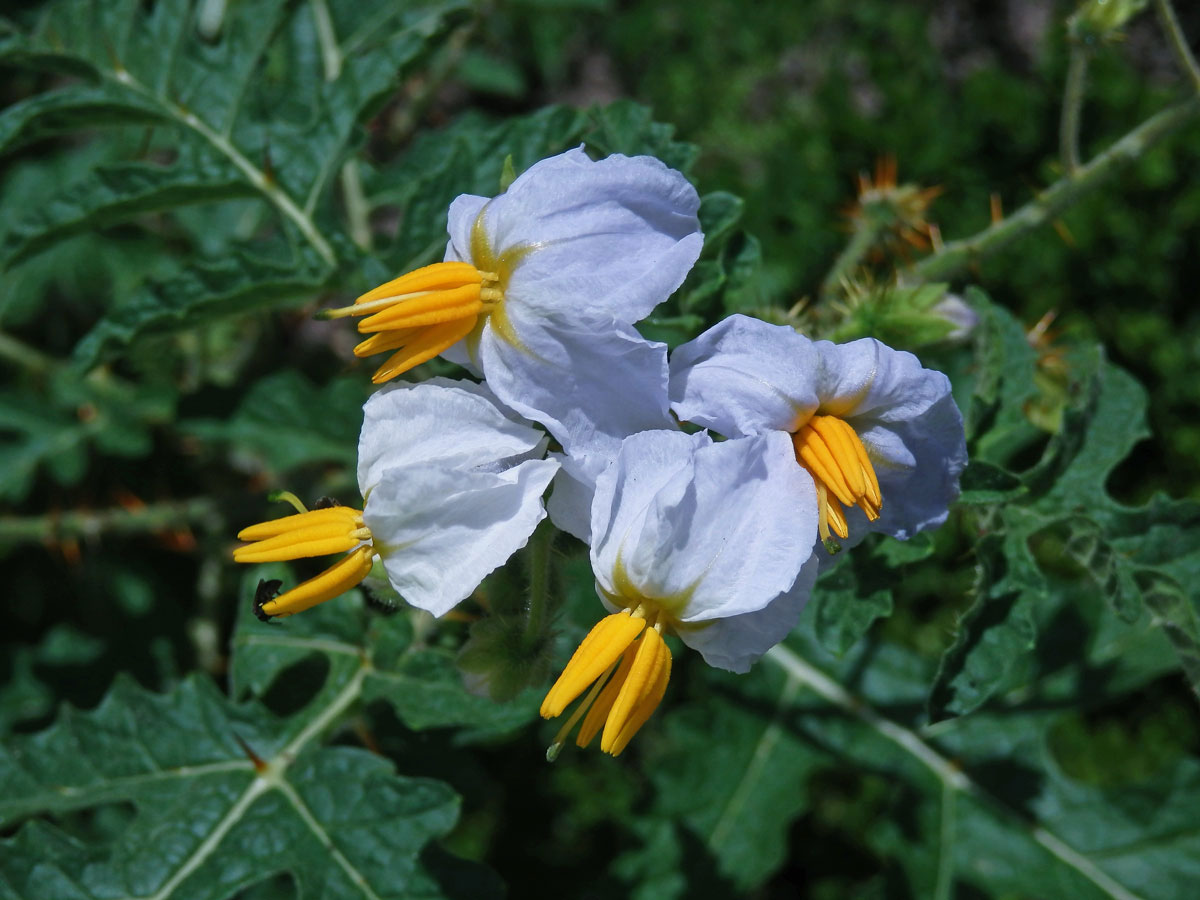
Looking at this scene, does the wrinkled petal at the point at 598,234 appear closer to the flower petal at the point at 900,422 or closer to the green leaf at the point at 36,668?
the flower petal at the point at 900,422

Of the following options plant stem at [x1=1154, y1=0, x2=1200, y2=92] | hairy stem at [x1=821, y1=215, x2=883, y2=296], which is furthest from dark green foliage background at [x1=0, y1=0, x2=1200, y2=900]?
hairy stem at [x1=821, y1=215, x2=883, y2=296]

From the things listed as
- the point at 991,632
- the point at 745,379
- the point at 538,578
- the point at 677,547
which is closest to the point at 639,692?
the point at 677,547

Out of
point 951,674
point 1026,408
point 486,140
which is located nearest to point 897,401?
point 951,674

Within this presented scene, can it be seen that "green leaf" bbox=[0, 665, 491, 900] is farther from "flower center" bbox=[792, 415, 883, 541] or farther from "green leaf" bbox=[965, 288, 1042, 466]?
"green leaf" bbox=[965, 288, 1042, 466]

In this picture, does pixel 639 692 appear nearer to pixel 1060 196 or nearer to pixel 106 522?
pixel 1060 196

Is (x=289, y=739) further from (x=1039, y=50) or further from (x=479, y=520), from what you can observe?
(x=1039, y=50)

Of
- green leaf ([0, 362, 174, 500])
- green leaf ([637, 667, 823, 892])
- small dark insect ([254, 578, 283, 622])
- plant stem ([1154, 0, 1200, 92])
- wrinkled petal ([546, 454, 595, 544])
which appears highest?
plant stem ([1154, 0, 1200, 92])
